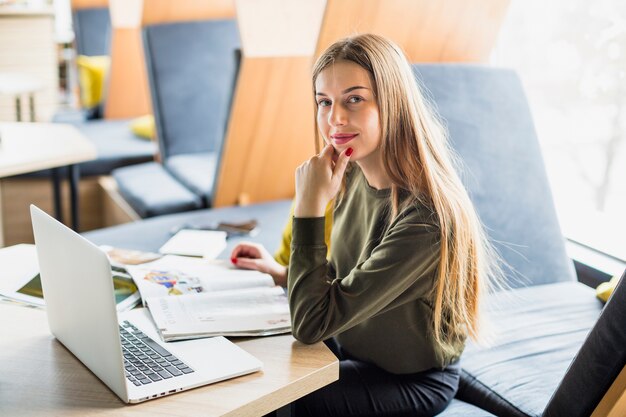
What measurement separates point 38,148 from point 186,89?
0.85 m

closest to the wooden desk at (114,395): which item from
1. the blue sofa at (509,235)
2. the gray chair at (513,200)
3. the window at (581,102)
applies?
the blue sofa at (509,235)

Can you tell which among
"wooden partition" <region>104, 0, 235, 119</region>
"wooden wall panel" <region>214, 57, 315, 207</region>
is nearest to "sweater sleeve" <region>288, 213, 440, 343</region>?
"wooden wall panel" <region>214, 57, 315, 207</region>

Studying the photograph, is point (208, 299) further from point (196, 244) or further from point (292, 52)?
point (292, 52)

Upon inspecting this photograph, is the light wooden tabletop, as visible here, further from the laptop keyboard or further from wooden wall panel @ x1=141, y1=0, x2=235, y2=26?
the laptop keyboard

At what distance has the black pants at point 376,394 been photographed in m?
1.40

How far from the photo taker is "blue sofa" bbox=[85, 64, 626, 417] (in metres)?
1.66

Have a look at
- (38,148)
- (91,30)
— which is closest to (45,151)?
(38,148)

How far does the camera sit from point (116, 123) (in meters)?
4.20

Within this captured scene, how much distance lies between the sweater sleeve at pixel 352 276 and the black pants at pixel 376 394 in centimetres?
20

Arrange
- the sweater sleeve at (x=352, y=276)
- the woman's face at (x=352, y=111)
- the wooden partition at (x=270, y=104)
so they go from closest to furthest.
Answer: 1. the sweater sleeve at (x=352, y=276)
2. the woman's face at (x=352, y=111)
3. the wooden partition at (x=270, y=104)

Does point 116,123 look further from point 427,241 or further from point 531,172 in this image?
point 427,241

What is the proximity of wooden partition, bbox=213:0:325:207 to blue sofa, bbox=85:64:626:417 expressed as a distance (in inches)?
16.3

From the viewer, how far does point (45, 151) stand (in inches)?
102

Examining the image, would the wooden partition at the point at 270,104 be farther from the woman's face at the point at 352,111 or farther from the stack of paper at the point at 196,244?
the woman's face at the point at 352,111
